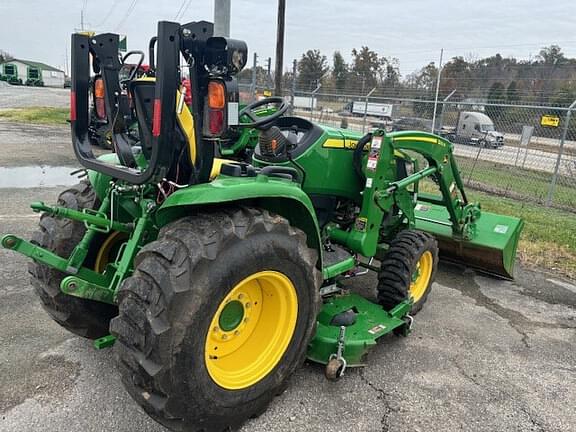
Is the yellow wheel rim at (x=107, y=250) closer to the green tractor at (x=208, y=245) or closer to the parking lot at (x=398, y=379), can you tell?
the green tractor at (x=208, y=245)

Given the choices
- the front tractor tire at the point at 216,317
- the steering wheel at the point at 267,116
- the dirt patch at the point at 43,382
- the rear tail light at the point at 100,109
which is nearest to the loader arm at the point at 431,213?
the steering wheel at the point at 267,116

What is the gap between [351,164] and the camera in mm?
3924

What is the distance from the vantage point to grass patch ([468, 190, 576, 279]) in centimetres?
571

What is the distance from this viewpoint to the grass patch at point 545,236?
18.7ft

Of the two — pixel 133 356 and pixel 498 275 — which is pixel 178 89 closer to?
pixel 133 356

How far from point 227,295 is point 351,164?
1.93 meters

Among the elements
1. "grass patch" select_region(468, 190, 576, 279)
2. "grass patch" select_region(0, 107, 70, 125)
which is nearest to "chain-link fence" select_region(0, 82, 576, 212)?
"grass patch" select_region(468, 190, 576, 279)

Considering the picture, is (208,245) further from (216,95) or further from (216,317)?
(216,95)

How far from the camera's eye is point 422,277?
4.33m

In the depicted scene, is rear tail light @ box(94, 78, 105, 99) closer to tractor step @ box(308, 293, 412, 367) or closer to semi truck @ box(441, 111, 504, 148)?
tractor step @ box(308, 293, 412, 367)

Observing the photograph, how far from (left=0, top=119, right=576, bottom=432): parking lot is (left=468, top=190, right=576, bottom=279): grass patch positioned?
1.20m

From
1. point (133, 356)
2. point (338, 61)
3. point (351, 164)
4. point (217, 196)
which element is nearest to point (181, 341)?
point (133, 356)

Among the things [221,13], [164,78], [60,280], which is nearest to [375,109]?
[221,13]

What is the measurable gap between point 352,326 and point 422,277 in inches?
48.5
